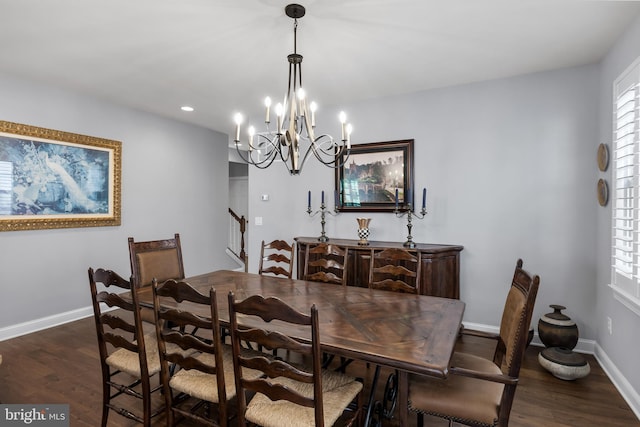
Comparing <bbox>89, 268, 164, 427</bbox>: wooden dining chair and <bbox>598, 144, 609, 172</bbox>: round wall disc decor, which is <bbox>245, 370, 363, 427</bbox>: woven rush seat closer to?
<bbox>89, 268, 164, 427</bbox>: wooden dining chair

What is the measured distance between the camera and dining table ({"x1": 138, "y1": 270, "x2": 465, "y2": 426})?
4.72 feet

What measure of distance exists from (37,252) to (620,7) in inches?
213

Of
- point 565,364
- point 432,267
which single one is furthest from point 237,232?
point 565,364

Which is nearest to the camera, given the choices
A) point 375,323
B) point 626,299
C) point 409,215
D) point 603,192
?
point 375,323

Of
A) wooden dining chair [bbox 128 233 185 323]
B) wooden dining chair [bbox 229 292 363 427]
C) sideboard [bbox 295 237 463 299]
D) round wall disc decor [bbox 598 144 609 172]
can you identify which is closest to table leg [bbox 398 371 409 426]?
wooden dining chair [bbox 229 292 363 427]

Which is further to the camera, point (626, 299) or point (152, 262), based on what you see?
point (152, 262)

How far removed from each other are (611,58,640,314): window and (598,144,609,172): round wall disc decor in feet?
0.45

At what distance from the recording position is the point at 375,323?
1.82 meters

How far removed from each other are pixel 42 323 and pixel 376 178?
156 inches

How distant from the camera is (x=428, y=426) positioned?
2.09m

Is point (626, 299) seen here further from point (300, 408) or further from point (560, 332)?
point (300, 408)

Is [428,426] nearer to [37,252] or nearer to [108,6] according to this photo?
[108,6]

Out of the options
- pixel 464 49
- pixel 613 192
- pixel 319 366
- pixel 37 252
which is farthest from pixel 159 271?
pixel 613 192

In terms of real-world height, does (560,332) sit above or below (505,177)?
below
